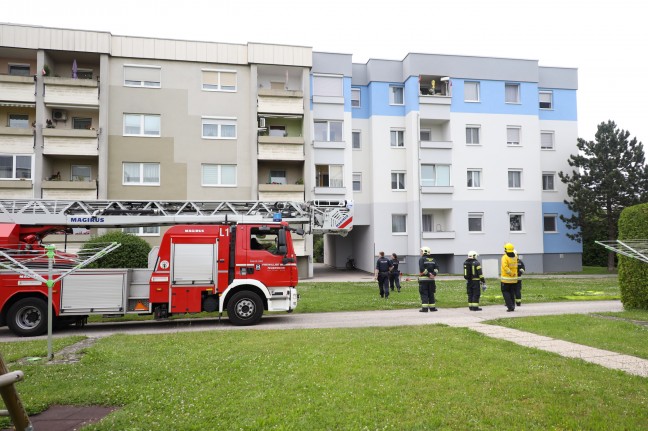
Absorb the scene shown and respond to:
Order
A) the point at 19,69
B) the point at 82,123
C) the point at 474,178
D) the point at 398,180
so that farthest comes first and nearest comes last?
the point at 474,178
the point at 398,180
the point at 82,123
the point at 19,69

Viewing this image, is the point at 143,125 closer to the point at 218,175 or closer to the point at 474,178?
the point at 218,175

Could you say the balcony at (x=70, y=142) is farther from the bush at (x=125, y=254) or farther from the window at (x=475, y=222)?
the window at (x=475, y=222)

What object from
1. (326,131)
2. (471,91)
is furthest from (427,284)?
(471,91)

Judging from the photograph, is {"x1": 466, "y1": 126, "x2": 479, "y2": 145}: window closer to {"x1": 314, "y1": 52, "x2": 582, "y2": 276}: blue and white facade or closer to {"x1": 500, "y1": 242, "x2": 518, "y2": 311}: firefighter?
{"x1": 314, "y1": 52, "x2": 582, "y2": 276}: blue and white facade

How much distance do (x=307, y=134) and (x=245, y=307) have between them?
19.8 metres

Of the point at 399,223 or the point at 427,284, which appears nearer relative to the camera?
the point at 427,284

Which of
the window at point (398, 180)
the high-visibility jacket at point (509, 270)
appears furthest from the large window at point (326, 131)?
the high-visibility jacket at point (509, 270)

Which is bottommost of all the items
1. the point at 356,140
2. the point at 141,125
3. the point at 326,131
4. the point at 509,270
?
the point at 509,270

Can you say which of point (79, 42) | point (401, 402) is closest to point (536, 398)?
point (401, 402)

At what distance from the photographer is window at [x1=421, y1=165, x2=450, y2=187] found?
3425cm

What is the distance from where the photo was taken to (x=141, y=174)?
29.4m

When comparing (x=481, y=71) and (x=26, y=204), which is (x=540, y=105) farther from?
(x=26, y=204)

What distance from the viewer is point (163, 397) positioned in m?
6.10

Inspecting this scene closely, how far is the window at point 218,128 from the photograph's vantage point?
1199 inches
